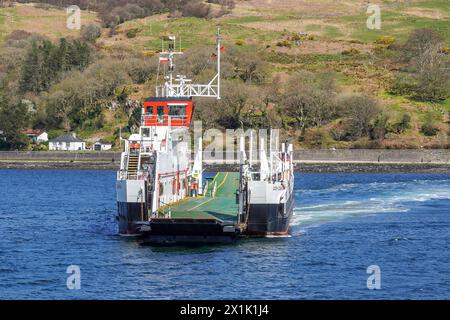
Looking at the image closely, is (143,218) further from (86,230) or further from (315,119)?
(315,119)

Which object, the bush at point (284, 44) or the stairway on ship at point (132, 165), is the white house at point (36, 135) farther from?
the stairway on ship at point (132, 165)

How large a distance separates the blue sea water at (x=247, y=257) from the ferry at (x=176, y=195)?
2.84 ft

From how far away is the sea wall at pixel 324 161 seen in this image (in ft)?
360

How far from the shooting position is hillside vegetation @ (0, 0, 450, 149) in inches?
4801

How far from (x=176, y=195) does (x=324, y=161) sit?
5884cm

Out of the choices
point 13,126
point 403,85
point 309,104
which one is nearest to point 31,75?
point 13,126

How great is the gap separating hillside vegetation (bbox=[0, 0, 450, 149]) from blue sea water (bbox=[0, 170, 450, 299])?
53.2 metres

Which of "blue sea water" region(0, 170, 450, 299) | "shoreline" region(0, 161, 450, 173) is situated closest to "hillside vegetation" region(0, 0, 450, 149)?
"shoreline" region(0, 161, 450, 173)

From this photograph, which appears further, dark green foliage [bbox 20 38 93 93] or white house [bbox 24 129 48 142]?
dark green foliage [bbox 20 38 93 93]

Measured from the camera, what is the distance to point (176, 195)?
54.8m

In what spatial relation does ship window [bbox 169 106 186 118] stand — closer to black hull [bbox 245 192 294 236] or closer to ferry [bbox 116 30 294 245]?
ferry [bbox 116 30 294 245]

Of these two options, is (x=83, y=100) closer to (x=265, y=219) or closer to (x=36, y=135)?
(x=36, y=135)

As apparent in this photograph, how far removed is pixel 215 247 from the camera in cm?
4544
